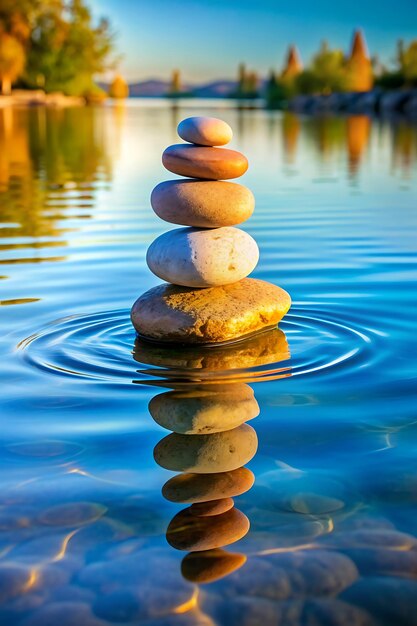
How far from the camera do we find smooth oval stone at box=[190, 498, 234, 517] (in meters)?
3.39

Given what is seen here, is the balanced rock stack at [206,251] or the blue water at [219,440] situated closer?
the blue water at [219,440]

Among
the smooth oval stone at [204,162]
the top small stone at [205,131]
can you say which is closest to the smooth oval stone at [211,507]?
the smooth oval stone at [204,162]

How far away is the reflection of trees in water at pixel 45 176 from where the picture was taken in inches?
472

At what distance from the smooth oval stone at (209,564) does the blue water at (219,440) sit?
0.02m

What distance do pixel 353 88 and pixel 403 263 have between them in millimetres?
90153

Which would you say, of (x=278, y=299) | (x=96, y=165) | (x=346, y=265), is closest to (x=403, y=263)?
(x=346, y=265)

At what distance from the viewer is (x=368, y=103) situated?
62.6 meters

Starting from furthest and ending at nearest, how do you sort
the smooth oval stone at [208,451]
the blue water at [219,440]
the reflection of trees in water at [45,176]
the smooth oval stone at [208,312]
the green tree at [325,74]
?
the green tree at [325,74] → the reflection of trees in water at [45,176] → the smooth oval stone at [208,312] → the smooth oval stone at [208,451] → the blue water at [219,440]

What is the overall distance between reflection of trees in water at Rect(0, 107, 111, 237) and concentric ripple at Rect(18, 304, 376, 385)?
A: 15.5 ft

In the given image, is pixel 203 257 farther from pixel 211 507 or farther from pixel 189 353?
pixel 211 507

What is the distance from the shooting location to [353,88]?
94125 millimetres

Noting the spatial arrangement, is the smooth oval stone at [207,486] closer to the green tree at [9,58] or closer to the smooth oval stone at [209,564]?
the smooth oval stone at [209,564]

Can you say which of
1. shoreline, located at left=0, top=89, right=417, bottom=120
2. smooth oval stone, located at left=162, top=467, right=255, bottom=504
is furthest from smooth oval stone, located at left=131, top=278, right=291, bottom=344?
shoreline, located at left=0, top=89, right=417, bottom=120

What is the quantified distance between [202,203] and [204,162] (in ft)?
1.02
